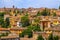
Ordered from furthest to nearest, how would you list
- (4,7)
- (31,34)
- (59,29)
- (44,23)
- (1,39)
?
1. (4,7)
2. (44,23)
3. (31,34)
4. (59,29)
5. (1,39)

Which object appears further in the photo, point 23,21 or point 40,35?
point 23,21

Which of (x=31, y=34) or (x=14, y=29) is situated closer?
(x=31, y=34)

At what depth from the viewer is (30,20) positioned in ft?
115

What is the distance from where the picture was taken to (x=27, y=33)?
79.9 ft

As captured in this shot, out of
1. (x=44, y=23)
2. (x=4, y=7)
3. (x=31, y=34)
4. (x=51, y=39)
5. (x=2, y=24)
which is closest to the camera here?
(x=51, y=39)

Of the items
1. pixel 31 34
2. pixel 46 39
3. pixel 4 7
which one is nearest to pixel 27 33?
pixel 31 34

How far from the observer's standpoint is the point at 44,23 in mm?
28234

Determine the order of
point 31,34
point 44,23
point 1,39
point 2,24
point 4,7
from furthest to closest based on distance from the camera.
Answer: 1. point 4,7
2. point 2,24
3. point 44,23
4. point 31,34
5. point 1,39

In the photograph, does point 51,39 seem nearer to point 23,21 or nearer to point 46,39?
point 46,39

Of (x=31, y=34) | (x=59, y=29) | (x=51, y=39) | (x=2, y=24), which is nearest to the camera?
(x=51, y=39)

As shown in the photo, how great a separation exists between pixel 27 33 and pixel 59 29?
273 centimetres

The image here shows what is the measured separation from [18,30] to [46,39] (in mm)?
8699

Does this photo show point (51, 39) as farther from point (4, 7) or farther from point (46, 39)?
point (4, 7)

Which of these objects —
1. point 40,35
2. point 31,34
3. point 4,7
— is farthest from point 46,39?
point 4,7
